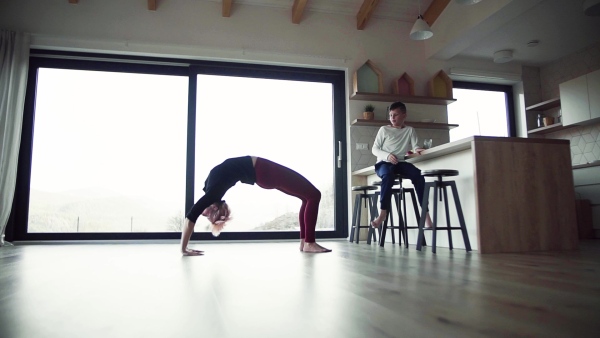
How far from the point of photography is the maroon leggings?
3037mm

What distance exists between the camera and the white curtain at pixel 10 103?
4.35 meters

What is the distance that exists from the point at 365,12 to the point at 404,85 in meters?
1.04

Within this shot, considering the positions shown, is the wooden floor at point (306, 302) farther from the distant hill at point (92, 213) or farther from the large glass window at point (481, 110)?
the large glass window at point (481, 110)

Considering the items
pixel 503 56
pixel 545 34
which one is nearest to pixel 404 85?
pixel 503 56

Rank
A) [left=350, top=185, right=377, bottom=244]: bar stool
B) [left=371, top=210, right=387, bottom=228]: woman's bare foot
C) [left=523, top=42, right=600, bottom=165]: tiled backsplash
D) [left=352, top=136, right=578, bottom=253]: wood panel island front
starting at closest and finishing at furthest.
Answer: [left=352, top=136, right=578, bottom=253]: wood panel island front → [left=371, top=210, right=387, bottom=228]: woman's bare foot → [left=350, top=185, right=377, bottom=244]: bar stool → [left=523, top=42, right=600, bottom=165]: tiled backsplash

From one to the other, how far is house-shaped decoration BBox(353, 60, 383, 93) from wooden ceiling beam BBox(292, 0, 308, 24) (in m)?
0.98

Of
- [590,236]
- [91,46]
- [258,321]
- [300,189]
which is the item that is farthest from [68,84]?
[590,236]

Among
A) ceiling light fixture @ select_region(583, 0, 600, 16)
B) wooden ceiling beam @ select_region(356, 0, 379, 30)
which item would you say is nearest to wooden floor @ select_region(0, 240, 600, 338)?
ceiling light fixture @ select_region(583, 0, 600, 16)

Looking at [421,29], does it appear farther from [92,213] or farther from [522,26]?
[92,213]

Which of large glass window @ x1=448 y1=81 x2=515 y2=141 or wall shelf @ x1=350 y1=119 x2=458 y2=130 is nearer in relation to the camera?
wall shelf @ x1=350 y1=119 x2=458 y2=130

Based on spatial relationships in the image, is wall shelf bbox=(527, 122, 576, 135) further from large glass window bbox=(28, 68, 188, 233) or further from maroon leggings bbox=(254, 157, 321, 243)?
large glass window bbox=(28, 68, 188, 233)

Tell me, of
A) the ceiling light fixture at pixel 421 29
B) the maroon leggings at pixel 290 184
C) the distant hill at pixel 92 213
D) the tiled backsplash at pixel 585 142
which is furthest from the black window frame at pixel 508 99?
the distant hill at pixel 92 213

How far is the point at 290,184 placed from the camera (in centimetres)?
307

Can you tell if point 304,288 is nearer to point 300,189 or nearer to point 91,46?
point 300,189
